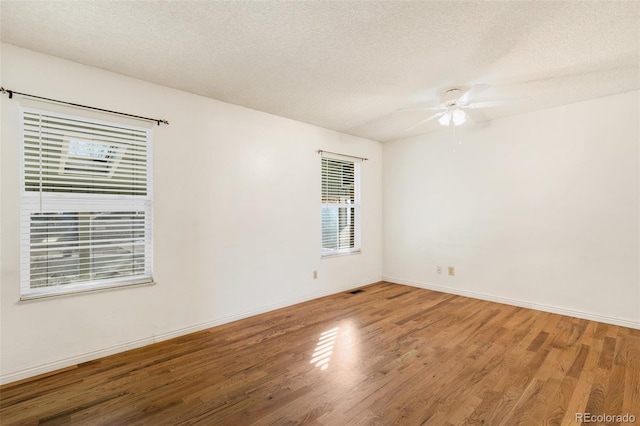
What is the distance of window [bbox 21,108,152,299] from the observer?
2.32 meters

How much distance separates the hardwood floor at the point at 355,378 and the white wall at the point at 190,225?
8.7 inches

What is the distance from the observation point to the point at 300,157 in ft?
13.4

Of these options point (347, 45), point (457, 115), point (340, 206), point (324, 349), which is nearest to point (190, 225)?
point (324, 349)

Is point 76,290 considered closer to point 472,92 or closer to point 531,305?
point 472,92

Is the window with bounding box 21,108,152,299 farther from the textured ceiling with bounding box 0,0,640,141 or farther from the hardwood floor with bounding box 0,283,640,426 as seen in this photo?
the hardwood floor with bounding box 0,283,640,426

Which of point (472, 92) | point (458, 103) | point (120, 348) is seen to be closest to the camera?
point (120, 348)

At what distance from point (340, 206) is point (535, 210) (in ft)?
8.18

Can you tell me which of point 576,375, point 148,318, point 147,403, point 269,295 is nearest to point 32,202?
point 148,318

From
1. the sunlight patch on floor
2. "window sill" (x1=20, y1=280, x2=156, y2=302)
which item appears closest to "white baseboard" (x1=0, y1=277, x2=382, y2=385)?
"window sill" (x1=20, y1=280, x2=156, y2=302)

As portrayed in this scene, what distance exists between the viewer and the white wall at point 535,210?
10.6ft

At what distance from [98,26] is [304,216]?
9.06 ft

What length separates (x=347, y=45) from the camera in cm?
225

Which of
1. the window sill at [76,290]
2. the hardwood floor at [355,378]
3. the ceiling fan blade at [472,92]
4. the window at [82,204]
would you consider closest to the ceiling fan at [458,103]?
the ceiling fan blade at [472,92]

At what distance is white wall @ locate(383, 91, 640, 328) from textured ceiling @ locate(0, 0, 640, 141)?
547 mm
